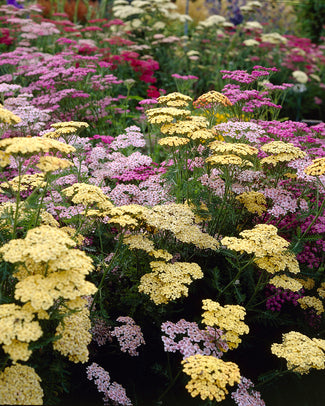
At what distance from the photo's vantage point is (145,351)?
2.77 metres

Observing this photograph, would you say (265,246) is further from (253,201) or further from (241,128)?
Answer: (241,128)

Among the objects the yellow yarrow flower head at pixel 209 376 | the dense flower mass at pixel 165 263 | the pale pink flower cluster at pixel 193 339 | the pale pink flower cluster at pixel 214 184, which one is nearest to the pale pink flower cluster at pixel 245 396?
the dense flower mass at pixel 165 263

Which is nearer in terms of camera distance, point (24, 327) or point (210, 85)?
point (24, 327)

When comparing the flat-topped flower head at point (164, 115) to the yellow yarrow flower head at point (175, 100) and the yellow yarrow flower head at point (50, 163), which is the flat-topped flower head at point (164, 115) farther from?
the yellow yarrow flower head at point (50, 163)

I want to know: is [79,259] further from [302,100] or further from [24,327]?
[302,100]

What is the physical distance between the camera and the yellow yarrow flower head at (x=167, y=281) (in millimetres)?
2373

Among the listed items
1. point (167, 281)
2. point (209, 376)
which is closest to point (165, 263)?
point (167, 281)

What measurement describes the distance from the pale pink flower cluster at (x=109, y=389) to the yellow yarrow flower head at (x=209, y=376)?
50 centimetres

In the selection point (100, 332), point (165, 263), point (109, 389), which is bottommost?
point (109, 389)

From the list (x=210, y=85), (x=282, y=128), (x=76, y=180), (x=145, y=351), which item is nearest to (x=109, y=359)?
(x=145, y=351)

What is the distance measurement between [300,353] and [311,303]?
77 centimetres

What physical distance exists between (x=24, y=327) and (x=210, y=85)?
6558 mm

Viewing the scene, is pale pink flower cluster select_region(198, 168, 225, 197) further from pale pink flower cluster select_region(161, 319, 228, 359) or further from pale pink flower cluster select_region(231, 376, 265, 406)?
pale pink flower cluster select_region(231, 376, 265, 406)

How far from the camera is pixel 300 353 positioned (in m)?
2.21
